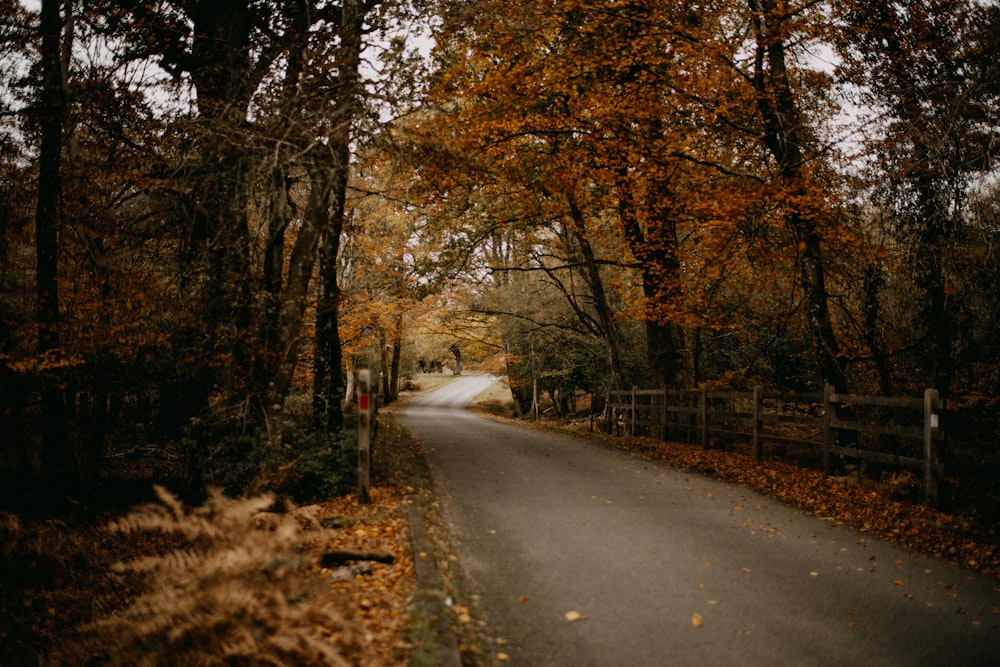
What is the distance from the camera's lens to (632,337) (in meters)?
20.9

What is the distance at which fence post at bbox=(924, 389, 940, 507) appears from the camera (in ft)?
25.1

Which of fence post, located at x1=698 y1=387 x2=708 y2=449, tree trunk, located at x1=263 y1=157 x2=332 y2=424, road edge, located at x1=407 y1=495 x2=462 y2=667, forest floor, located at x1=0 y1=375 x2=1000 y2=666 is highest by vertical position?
tree trunk, located at x1=263 y1=157 x2=332 y2=424

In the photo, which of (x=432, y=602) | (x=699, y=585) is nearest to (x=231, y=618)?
(x=432, y=602)

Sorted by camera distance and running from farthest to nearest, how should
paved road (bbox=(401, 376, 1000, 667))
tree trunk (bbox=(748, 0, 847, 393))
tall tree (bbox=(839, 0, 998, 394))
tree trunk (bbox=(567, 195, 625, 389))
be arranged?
tree trunk (bbox=(567, 195, 625, 389)) → tree trunk (bbox=(748, 0, 847, 393)) → tall tree (bbox=(839, 0, 998, 394)) → paved road (bbox=(401, 376, 1000, 667))

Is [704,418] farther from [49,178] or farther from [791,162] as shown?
[49,178]

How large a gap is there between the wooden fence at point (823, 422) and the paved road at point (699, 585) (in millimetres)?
1882

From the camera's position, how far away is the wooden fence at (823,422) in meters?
7.82

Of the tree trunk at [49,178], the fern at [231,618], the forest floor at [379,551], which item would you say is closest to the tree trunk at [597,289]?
the forest floor at [379,551]

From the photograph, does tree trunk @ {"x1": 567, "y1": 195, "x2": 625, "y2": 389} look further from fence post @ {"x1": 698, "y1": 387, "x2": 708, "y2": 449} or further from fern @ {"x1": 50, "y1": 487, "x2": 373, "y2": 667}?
fern @ {"x1": 50, "y1": 487, "x2": 373, "y2": 667}

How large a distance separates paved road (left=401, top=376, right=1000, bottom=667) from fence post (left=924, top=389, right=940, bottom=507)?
177 cm

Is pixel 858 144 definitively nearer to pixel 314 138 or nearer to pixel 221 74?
pixel 314 138

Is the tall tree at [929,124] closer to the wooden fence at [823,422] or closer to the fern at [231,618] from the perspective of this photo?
the wooden fence at [823,422]

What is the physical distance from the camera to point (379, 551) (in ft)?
18.6

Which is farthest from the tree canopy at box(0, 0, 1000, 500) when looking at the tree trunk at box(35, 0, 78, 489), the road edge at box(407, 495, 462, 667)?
the road edge at box(407, 495, 462, 667)
